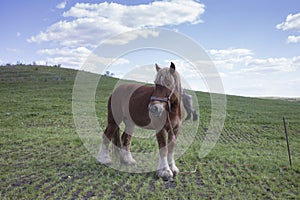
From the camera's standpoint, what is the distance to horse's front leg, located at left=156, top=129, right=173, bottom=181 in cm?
548

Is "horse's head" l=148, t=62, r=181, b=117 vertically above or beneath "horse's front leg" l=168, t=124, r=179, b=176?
above

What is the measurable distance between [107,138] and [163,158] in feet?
5.39

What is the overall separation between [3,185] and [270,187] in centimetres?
590

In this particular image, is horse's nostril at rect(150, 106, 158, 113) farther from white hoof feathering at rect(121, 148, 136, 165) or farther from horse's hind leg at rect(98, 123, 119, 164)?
white hoof feathering at rect(121, 148, 136, 165)

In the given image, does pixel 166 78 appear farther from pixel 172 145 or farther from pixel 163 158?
pixel 163 158

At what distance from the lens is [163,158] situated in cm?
560

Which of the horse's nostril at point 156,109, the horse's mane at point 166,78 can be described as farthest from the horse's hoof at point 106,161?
the horse's mane at point 166,78

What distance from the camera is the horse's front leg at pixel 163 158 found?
5477mm

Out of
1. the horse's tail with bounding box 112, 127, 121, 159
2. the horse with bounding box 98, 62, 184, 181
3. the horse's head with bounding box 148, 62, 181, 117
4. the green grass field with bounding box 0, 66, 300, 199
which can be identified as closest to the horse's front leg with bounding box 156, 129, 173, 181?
the horse with bounding box 98, 62, 184, 181

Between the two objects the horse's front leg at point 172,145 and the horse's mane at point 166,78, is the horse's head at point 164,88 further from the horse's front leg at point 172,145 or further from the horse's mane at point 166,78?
the horse's front leg at point 172,145

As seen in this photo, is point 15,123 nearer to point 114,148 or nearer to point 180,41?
point 114,148

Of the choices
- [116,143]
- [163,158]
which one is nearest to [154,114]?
[163,158]

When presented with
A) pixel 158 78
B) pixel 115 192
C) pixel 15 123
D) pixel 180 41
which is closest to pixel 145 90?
pixel 158 78

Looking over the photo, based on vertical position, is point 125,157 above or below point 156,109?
below
